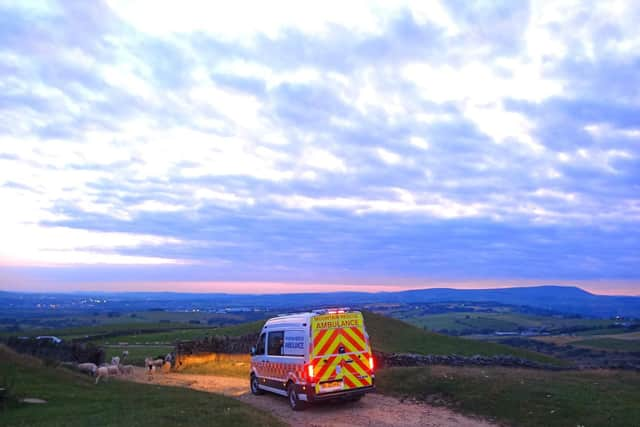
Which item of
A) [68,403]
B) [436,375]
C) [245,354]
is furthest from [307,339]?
[245,354]

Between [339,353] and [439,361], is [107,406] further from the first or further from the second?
[439,361]

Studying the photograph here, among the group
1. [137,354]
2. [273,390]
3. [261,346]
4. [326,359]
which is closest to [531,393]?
[326,359]

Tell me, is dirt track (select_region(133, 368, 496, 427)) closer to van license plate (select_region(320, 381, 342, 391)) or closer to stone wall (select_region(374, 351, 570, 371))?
van license plate (select_region(320, 381, 342, 391))

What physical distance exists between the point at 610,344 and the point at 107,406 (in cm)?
7443

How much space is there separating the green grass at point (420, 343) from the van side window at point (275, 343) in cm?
1816

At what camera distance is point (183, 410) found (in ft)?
44.7

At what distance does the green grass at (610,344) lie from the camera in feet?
223

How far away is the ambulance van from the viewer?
52.0ft

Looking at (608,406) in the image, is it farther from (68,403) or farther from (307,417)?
(68,403)

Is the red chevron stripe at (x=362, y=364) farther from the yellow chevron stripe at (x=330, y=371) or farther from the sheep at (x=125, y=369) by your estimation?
the sheep at (x=125, y=369)

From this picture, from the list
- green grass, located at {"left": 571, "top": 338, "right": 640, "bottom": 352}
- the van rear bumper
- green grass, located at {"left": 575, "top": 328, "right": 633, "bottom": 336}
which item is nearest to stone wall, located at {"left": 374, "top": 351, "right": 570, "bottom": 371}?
the van rear bumper

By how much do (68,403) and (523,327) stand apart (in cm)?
11275

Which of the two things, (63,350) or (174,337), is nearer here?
(63,350)

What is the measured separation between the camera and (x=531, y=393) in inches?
605
